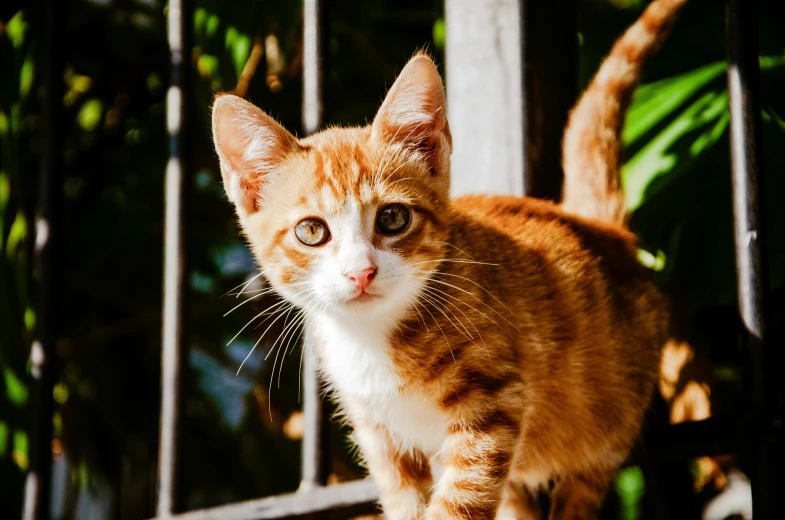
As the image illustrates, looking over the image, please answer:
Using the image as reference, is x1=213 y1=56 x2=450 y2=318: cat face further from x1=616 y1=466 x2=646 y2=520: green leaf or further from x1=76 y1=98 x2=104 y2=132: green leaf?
x1=76 y1=98 x2=104 y2=132: green leaf

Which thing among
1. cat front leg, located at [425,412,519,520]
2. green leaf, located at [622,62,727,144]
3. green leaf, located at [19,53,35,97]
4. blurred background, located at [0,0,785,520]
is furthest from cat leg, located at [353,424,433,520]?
green leaf, located at [19,53,35,97]

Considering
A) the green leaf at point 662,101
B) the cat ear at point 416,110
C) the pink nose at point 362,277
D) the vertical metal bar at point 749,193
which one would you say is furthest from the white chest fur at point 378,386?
the green leaf at point 662,101

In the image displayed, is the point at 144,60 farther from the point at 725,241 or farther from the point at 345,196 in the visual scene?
the point at 725,241

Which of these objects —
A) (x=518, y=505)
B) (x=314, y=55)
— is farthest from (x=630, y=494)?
(x=314, y=55)

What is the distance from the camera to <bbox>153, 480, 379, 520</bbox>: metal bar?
1.26 meters

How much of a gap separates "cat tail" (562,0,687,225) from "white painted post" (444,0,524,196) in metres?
0.15

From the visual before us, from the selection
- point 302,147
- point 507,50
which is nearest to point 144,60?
point 302,147

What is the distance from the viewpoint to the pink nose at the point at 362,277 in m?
1.22

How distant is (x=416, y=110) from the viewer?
4.19 feet

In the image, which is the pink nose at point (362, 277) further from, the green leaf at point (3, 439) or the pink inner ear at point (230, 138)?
the green leaf at point (3, 439)

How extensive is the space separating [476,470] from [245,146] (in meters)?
0.65

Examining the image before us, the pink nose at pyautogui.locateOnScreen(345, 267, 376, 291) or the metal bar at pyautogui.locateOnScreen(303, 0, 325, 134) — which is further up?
the metal bar at pyautogui.locateOnScreen(303, 0, 325, 134)

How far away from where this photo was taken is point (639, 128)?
1.66 metres

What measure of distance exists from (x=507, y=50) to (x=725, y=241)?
654 mm
